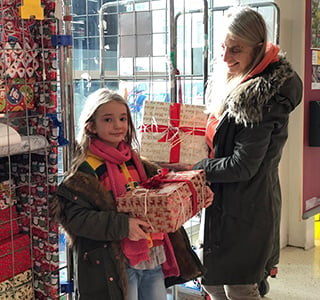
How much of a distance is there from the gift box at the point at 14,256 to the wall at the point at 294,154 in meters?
2.49

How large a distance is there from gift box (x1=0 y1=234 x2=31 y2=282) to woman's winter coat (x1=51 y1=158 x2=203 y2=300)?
0.52 feet

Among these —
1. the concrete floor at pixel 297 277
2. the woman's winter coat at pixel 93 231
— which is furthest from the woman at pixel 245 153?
the concrete floor at pixel 297 277

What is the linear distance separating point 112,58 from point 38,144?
4.07ft

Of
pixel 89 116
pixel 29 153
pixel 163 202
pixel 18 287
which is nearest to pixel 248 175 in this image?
pixel 163 202

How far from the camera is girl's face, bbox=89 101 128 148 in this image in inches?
71.3

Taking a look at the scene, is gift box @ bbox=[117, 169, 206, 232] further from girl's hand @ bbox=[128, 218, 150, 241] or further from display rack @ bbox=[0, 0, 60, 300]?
display rack @ bbox=[0, 0, 60, 300]

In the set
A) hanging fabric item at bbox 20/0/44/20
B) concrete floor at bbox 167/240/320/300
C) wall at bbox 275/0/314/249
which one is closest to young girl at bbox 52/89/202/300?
hanging fabric item at bbox 20/0/44/20

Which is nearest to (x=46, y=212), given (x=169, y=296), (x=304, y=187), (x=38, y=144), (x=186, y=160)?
(x=38, y=144)

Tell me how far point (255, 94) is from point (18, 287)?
112cm

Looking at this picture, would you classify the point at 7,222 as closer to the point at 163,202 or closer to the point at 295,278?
the point at 163,202

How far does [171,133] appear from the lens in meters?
2.12

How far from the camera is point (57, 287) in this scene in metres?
1.85

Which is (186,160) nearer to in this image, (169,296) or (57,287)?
(57,287)

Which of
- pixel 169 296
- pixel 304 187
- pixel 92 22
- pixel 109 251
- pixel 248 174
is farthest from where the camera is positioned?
pixel 304 187
